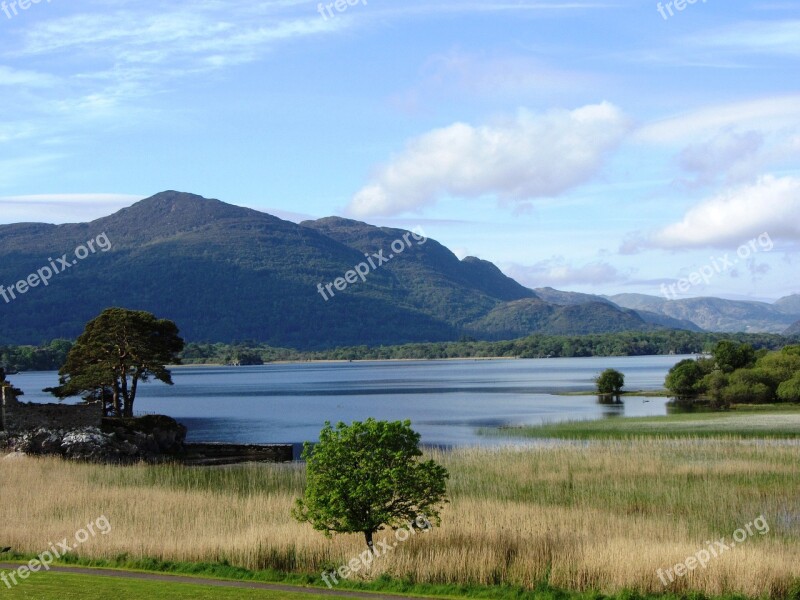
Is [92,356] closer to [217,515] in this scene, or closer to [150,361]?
[150,361]

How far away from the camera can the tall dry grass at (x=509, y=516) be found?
68.1 feet

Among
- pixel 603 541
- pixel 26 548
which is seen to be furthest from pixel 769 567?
pixel 26 548

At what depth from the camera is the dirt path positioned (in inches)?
739

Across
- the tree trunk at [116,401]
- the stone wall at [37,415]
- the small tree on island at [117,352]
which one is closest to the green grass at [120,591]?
the stone wall at [37,415]

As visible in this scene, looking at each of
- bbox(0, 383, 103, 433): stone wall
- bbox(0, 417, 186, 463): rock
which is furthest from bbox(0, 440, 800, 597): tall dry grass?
bbox(0, 383, 103, 433): stone wall

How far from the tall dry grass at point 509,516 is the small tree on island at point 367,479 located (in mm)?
970

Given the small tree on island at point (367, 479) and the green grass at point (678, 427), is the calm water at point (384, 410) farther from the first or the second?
the small tree on island at point (367, 479)

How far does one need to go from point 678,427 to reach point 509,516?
39.6 m

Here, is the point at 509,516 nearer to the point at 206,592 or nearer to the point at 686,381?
the point at 206,592

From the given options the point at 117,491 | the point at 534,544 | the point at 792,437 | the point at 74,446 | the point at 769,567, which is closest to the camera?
the point at 769,567

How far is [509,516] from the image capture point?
90.4 feet

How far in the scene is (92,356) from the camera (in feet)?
204

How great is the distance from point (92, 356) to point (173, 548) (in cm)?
4187

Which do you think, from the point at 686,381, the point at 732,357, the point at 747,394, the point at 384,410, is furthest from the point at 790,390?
the point at 384,410
